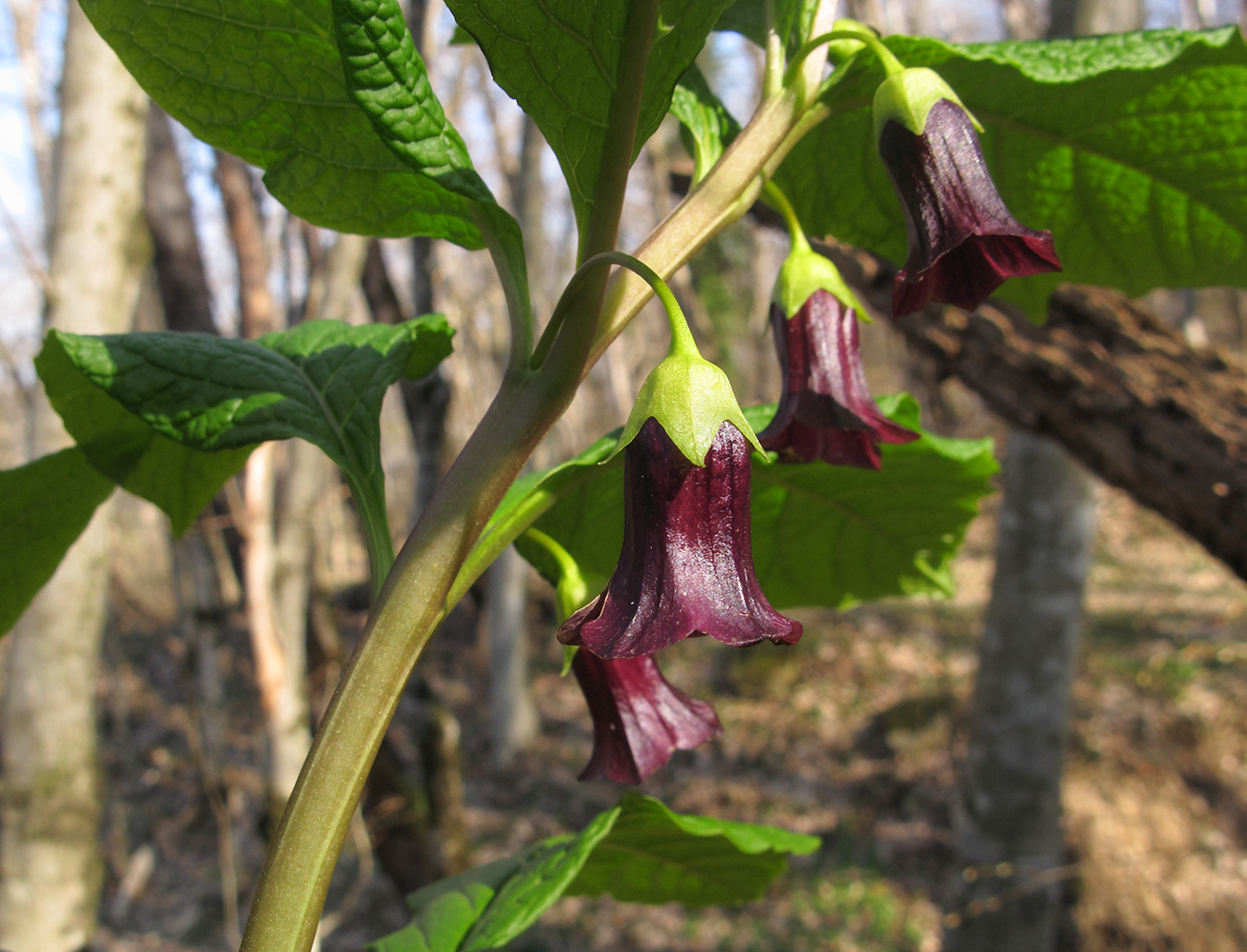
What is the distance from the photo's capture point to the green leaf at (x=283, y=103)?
70cm

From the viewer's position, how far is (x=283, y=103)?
742 millimetres

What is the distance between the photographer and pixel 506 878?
3.32 ft

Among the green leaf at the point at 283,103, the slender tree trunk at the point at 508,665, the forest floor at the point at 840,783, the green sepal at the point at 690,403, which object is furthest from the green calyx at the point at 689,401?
the slender tree trunk at the point at 508,665

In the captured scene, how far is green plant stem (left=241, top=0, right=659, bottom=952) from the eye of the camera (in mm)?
543

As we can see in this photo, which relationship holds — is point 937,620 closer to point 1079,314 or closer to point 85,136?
point 1079,314

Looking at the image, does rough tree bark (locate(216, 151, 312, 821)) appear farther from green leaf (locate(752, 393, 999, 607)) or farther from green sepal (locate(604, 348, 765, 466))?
green sepal (locate(604, 348, 765, 466))

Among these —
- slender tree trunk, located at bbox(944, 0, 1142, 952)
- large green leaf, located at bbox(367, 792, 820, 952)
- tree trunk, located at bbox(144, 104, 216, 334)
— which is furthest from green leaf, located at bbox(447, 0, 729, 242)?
tree trunk, located at bbox(144, 104, 216, 334)

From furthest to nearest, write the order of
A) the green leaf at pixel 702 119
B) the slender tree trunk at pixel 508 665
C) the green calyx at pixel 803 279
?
1. the slender tree trunk at pixel 508 665
2. the green calyx at pixel 803 279
3. the green leaf at pixel 702 119

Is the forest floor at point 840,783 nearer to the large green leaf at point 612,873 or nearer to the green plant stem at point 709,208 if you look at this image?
the large green leaf at point 612,873

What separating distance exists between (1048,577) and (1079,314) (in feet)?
7.06

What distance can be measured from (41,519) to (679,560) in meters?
0.77

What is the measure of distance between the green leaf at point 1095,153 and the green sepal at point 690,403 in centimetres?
31

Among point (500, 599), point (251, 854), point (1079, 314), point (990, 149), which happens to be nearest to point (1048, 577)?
point (1079, 314)

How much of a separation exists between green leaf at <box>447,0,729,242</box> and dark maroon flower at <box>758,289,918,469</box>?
0.33m
